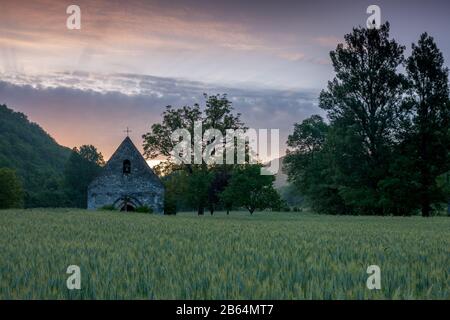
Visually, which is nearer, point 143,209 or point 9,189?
point 143,209

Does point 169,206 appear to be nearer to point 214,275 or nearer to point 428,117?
point 428,117

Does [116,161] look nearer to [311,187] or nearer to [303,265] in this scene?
[311,187]

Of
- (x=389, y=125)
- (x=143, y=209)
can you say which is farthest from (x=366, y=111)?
(x=143, y=209)

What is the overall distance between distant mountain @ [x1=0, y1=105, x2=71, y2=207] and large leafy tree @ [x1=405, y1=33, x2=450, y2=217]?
64666 millimetres

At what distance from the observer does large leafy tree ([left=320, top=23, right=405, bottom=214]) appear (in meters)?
48.6

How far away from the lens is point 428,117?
48.1 m

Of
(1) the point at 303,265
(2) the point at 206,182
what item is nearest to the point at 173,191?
(2) the point at 206,182

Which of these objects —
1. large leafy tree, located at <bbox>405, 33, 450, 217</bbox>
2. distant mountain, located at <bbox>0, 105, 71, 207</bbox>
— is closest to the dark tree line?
large leafy tree, located at <bbox>405, 33, 450, 217</bbox>

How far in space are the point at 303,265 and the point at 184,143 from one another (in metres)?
51.2

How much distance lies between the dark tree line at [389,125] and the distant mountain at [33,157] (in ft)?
196

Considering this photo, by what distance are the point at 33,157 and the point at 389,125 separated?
89.9m

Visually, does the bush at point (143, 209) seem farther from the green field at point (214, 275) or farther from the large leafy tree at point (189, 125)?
the green field at point (214, 275)

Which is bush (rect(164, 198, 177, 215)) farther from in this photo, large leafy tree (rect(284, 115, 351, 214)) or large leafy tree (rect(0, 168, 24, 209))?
large leafy tree (rect(0, 168, 24, 209))
